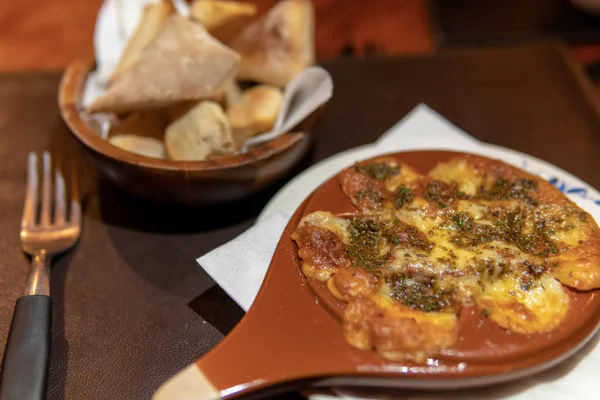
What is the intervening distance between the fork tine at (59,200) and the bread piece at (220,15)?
0.58m

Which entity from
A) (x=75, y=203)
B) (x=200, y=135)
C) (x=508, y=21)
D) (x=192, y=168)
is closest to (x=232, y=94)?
(x=200, y=135)

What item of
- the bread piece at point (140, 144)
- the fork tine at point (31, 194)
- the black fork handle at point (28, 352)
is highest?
the bread piece at point (140, 144)

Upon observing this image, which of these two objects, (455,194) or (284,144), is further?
(284,144)

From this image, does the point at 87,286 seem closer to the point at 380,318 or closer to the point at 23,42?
the point at 380,318

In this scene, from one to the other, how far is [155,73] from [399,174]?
0.64m

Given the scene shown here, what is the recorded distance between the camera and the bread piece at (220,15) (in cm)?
149

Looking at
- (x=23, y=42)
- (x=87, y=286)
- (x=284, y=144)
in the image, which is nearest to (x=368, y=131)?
(x=284, y=144)

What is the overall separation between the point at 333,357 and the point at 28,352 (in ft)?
1.79

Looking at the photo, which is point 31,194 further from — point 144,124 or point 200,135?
point 200,135

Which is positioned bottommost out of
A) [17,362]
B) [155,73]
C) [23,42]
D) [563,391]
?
[23,42]

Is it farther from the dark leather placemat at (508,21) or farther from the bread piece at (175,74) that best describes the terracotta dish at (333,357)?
the dark leather placemat at (508,21)

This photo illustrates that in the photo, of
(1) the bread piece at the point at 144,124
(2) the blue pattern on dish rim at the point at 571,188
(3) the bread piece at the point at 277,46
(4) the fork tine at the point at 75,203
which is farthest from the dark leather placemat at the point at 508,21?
(4) the fork tine at the point at 75,203

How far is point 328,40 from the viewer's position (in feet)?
7.58

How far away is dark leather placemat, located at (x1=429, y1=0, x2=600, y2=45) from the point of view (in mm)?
2258
